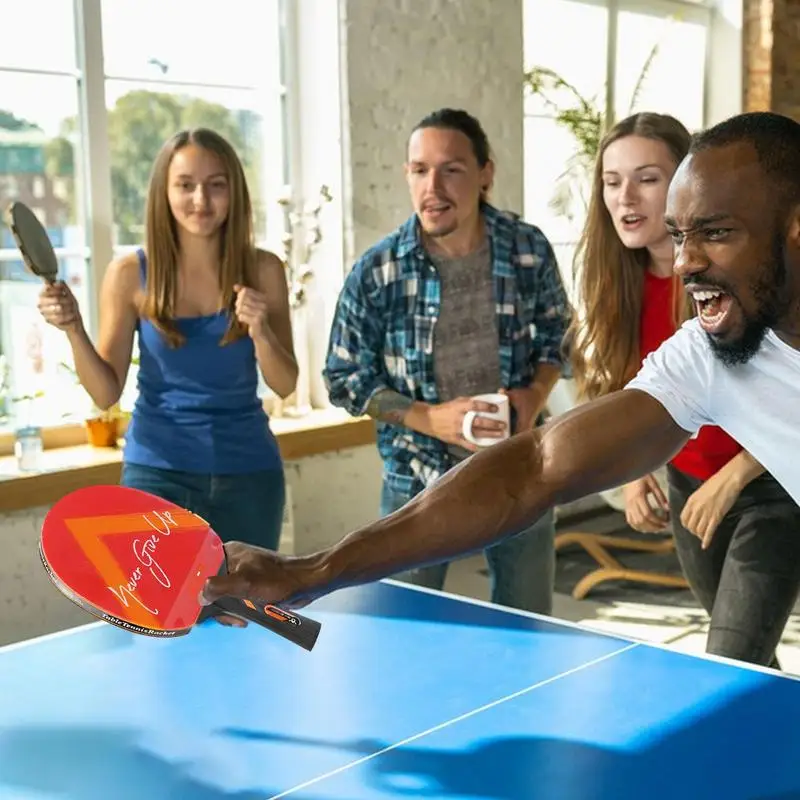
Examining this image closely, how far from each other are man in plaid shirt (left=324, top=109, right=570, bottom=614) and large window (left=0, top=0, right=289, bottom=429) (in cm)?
159

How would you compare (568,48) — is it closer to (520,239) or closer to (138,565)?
(520,239)

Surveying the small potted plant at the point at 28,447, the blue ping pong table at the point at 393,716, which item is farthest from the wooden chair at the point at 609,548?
the blue ping pong table at the point at 393,716

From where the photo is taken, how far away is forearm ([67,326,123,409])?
2932 mm

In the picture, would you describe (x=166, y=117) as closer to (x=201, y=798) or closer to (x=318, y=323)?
(x=318, y=323)

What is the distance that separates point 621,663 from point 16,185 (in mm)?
2937

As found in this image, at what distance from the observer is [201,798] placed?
1.47 meters

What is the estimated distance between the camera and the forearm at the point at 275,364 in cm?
296

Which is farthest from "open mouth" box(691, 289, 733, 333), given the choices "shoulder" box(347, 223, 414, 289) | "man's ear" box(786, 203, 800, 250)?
"shoulder" box(347, 223, 414, 289)

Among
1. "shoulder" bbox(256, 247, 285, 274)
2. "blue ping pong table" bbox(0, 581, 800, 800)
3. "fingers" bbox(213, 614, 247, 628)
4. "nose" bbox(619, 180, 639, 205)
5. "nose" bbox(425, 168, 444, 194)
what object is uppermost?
"nose" bbox(425, 168, 444, 194)

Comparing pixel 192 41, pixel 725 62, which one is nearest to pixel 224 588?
pixel 192 41

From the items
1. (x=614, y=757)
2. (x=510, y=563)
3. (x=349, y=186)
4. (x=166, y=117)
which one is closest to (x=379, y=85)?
(x=349, y=186)

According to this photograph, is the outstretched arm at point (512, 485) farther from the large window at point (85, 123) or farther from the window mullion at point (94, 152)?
the window mullion at point (94, 152)

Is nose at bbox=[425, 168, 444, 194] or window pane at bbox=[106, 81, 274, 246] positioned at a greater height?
window pane at bbox=[106, 81, 274, 246]

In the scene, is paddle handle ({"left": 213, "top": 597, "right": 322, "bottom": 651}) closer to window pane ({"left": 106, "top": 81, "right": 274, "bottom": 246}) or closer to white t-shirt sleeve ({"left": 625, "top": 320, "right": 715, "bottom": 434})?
white t-shirt sleeve ({"left": 625, "top": 320, "right": 715, "bottom": 434})
